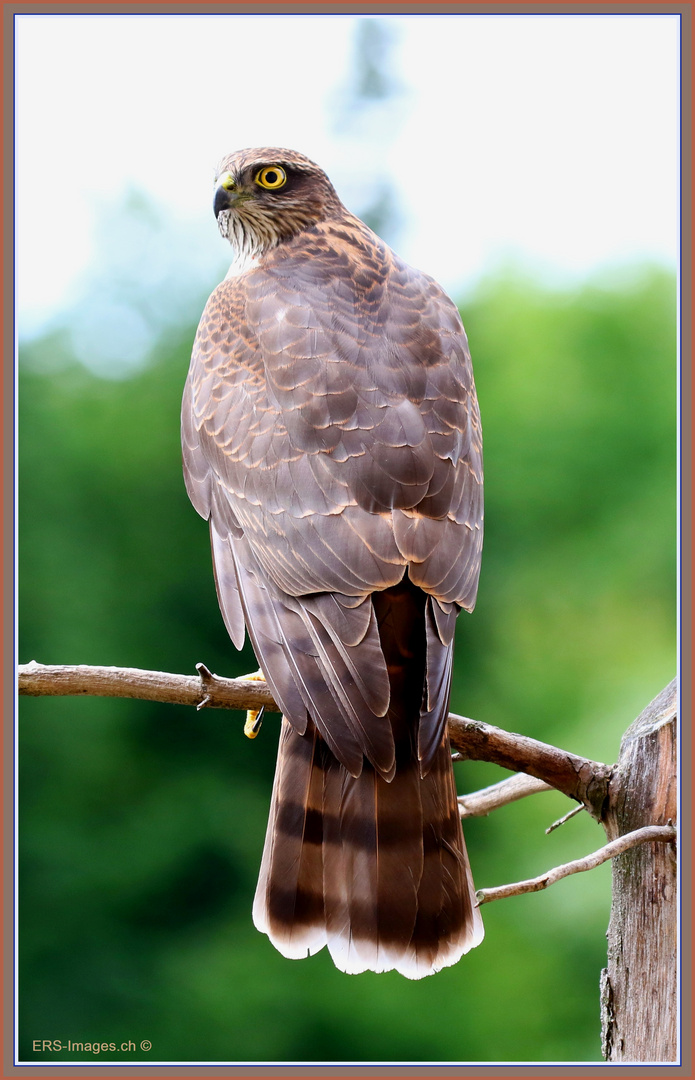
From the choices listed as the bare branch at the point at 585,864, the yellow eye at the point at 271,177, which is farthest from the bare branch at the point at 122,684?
the yellow eye at the point at 271,177

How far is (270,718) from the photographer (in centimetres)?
371

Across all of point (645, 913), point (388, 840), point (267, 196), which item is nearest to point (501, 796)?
point (645, 913)

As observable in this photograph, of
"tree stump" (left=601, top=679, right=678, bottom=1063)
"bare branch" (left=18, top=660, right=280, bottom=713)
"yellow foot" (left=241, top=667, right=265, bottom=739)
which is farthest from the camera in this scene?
"yellow foot" (left=241, top=667, right=265, bottom=739)

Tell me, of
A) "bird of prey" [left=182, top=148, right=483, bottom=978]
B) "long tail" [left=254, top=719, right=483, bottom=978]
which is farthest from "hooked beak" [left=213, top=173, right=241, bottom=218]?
"long tail" [left=254, top=719, right=483, bottom=978]

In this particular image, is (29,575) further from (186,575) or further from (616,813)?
(616,813)

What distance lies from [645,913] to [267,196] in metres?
1.85

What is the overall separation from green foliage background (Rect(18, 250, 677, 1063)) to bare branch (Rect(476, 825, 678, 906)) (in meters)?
1.43

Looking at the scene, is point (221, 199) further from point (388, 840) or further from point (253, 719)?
point (388, 840)

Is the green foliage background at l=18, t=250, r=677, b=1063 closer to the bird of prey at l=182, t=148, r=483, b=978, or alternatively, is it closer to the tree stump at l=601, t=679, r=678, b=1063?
the tree stump at l=601, t=679, r=678, b=1063

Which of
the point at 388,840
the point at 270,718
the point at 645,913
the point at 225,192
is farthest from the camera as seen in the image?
the point at 270,718

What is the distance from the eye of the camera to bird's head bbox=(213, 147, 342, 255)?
91.8 inches

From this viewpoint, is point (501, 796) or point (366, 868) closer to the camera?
point (366, 868)

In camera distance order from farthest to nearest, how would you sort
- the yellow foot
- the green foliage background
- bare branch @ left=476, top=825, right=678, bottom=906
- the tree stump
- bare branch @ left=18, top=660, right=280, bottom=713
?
the green foliage background
the yellow foot
the tree stump
bare branch @ left=18, top=660, right=280, bottom=713
bare branch @ left=476, top=825, right=678, bottom=906

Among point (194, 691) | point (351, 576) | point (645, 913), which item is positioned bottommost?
point (645, 913)
